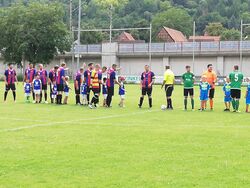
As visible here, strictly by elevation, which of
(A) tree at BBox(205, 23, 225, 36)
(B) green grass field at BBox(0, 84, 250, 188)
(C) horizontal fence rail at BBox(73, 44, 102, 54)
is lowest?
(B) green grass field at BBox(0, 84, 250, 188)

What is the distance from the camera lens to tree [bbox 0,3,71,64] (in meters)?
76.9

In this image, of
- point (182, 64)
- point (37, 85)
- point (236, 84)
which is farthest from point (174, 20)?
point (236, 84)

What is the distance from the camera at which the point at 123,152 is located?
35.8ft

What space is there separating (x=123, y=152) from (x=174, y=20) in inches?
5120

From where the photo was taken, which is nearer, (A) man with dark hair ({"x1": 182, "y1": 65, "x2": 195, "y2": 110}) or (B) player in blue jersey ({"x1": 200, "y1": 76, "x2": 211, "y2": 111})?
(B) player in blue jersey ({"x1": 200, "y1": 76, "x2": 211, "y2": 111})

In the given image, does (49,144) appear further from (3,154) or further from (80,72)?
(80,72)

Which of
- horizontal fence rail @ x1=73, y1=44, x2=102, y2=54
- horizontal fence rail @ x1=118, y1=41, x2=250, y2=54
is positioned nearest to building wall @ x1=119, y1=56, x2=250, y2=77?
horizontal fence rail @ x1=118, y1=41, x2=250, y2=54

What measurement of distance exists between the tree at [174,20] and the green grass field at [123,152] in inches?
4551

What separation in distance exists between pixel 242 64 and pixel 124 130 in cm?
6113

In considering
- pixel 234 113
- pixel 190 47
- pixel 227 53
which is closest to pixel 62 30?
pixel 190 47

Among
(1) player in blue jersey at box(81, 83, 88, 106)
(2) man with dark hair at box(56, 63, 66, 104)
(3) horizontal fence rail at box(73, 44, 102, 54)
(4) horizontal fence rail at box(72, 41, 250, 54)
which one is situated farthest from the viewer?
(3) horizontal fence rail at box(73, 44, 102, 54)

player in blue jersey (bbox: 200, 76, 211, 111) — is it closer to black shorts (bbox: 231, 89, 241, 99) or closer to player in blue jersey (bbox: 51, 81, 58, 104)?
black shorts (bbox: 231, 89, 241, 99)

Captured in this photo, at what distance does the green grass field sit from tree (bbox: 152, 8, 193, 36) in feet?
379

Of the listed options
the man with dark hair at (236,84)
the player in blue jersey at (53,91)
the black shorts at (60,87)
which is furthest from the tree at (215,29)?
the man with dark hair at (236,84)
